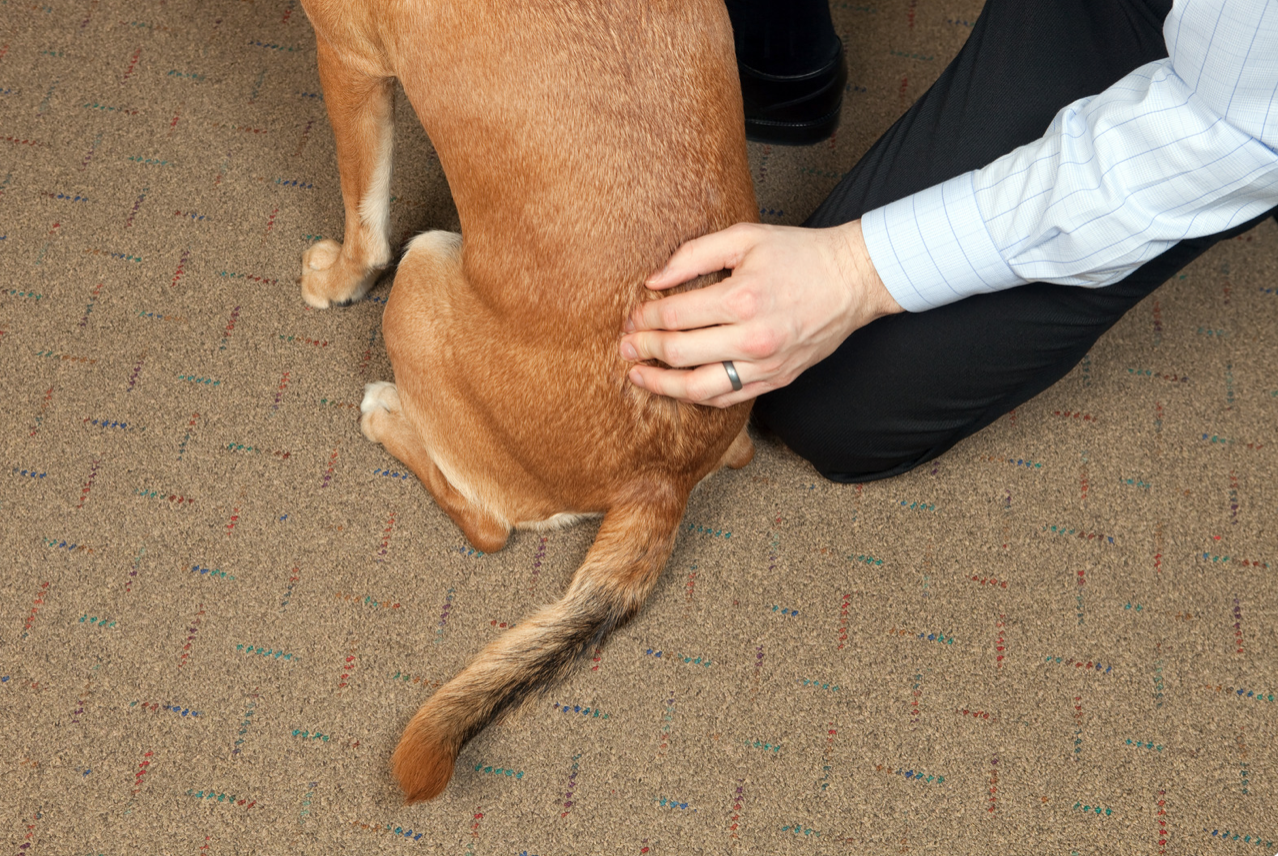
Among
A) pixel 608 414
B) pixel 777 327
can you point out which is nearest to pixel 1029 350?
pixel 777 327

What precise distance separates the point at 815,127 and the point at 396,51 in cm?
96

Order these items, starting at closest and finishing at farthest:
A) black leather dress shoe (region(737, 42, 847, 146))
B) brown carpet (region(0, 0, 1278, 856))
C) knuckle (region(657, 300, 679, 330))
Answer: knuckle (region(657, 300, 679, 330)) < brown carpet (region(0, 0, 1278, 856)) < black leather dress shoe (region(737, 42, 847, 146))

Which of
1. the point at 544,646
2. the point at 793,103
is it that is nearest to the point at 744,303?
the point at 544,646

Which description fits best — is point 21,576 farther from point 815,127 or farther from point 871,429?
point 815,127

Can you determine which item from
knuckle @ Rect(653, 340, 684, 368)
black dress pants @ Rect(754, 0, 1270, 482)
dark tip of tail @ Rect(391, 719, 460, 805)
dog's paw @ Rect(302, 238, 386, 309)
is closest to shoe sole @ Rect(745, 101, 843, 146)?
black dress pants @ Rect(754, 0, 1270, 482)

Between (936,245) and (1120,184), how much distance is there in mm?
217

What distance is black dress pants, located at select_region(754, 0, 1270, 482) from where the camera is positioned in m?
1.36

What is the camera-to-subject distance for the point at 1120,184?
3.38 feet

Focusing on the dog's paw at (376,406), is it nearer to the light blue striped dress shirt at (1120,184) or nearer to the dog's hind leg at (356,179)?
the dog's hind leg at (356,179)

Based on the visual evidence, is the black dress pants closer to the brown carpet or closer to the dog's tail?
the brown carpet

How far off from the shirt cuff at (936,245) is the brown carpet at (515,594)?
0.55m

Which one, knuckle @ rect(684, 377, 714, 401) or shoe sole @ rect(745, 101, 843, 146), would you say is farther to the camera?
shoe sole @ rect(745, 101, 843, 146)

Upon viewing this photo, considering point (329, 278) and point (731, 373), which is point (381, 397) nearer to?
point (329, 278)

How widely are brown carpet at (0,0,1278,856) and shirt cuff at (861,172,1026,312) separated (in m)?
0.55
